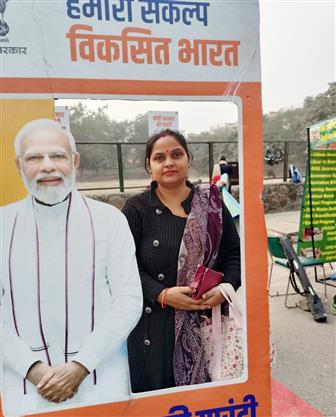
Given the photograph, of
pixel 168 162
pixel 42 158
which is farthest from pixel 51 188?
pixel 168 162

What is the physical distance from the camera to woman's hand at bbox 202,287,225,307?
1113 millimetres

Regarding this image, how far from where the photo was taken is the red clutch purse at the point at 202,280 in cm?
110

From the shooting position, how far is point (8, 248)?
1004 millimetres

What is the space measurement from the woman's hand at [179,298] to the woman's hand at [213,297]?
21 mm

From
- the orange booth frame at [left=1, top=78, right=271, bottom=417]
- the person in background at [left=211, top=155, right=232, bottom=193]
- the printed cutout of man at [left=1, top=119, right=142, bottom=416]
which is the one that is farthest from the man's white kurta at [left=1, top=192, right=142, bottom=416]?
the person in background at [left=211, top=155, right=232, bottom=193]

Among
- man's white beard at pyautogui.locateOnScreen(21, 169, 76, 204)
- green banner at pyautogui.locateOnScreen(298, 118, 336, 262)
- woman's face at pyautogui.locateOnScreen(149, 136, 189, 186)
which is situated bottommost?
green banner at pyautogui.locateOnScreen(298, 118, 336, 262)

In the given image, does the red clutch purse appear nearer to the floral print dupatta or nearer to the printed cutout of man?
the floral print dupatta

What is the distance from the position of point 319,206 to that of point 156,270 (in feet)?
11.2

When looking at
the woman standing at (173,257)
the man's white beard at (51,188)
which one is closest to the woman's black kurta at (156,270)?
the woman standing at (173,257)

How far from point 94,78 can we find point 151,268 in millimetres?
553

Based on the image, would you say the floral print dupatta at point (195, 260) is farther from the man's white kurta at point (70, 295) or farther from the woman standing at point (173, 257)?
the man's white kurta at point (70, 295)

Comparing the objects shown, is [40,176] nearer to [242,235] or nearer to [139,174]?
[139,174]

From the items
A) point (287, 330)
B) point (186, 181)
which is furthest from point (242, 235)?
point (287, 330)

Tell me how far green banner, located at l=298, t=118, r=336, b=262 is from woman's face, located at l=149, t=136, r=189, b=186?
3192 mm
